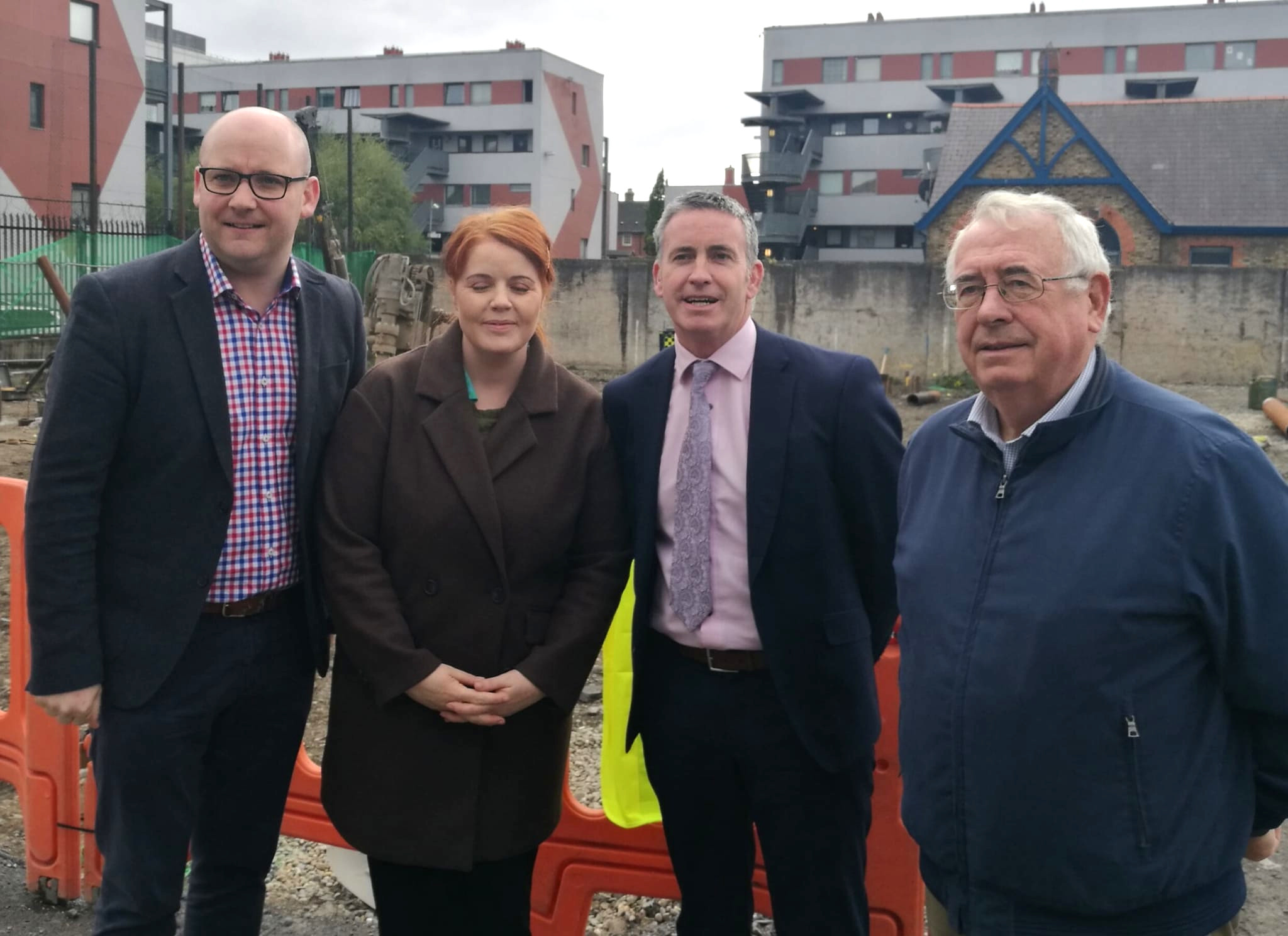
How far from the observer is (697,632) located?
305cm

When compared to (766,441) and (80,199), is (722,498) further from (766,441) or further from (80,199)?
(80,199)

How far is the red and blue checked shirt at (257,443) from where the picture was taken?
3.02 metres

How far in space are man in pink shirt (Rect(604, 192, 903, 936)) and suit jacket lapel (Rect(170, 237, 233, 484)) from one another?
0.96 meters

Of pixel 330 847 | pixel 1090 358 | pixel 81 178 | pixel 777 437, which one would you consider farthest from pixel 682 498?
pixel 81 178

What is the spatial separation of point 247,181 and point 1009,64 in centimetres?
5818

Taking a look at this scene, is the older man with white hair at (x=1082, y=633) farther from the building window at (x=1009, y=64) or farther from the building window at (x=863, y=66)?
the building window at (x=863, y=66)

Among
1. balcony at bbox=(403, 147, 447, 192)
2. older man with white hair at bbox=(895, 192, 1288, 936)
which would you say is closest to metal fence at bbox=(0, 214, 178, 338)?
older man with white hair at bbox=(895, 192, 1288, 936)

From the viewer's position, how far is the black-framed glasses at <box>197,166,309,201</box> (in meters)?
2.97

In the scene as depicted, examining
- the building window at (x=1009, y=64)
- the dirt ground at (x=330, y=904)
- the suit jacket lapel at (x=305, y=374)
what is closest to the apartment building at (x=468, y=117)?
the building window at (x=1009, y=64)

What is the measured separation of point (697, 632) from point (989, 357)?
101 cm

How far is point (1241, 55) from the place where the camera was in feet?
174

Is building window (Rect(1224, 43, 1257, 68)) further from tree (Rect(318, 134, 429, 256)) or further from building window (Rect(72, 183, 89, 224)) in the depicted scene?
building window (Rect(72, 183, 89, 224))

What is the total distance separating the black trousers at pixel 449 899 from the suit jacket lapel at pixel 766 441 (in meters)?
0.98

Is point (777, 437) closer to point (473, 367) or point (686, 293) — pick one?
point (686, 293)
